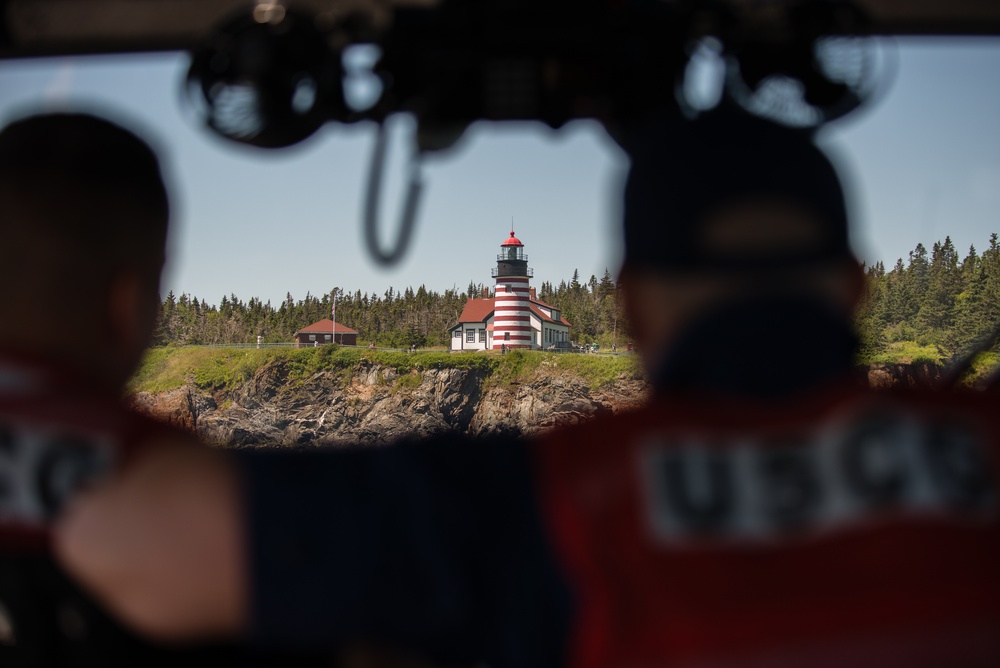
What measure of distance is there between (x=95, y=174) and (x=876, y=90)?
1248 mm

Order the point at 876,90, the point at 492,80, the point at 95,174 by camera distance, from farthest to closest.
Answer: the point at 876,90, the point at 492,80, the point at 95,174

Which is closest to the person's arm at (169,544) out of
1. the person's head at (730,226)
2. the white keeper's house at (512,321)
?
the person's head at (730,226)

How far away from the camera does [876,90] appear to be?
1458 mm

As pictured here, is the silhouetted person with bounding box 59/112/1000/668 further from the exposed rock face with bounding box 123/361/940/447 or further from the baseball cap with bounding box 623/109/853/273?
the exposed rock face with bounding box 123/361/940/447

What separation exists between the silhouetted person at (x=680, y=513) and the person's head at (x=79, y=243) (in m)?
0.27

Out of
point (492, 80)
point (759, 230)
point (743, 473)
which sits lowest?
point (743, 473)

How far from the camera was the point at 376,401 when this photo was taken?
14789 millimetres

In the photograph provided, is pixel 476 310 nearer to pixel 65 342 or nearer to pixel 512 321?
pixel 512 321

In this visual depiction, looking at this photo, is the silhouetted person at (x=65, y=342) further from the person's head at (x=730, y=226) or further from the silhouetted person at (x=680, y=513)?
the person's head at (x=730, y=226)

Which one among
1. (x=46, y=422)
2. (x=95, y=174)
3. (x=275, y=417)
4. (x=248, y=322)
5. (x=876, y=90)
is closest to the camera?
(x=46, y=422)

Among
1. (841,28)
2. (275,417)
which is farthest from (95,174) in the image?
(275,417)

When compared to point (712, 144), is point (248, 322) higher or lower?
higher

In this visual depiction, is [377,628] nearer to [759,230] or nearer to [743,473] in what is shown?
[743,473]

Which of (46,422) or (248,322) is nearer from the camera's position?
(46,422)
